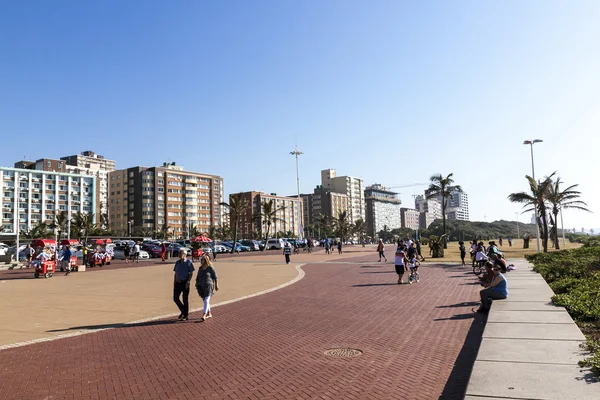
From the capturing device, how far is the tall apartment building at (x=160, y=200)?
11856cm

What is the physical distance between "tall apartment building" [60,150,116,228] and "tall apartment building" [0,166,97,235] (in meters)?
6.17

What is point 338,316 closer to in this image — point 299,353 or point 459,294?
point 299,353

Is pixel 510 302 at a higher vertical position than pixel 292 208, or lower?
lower

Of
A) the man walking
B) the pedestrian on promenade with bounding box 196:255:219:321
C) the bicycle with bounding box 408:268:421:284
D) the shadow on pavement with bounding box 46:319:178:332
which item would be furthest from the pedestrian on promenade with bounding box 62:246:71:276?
the bicycle with bounding box 408:268:421:284

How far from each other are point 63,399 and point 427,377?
176 inches

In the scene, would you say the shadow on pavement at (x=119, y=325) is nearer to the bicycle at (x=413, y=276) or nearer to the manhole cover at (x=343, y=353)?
the manhole cover at (x=343, y=353)

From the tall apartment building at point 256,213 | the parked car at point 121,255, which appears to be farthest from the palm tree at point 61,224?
the tall apartment building at point 256,213

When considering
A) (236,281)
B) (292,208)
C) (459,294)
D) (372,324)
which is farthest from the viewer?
(292,208)

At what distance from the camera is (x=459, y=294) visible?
531 inches

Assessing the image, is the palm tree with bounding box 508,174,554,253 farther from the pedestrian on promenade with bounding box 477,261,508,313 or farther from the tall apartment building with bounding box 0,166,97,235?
the tall apartment building with bounding box 0,166,97,235

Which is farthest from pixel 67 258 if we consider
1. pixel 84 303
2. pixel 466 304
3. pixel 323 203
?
pixel 323 203

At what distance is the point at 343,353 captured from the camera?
7.01 m

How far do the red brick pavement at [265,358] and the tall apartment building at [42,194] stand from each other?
3995 inches

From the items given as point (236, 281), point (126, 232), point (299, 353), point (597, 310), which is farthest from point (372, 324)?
point (126, 232)
